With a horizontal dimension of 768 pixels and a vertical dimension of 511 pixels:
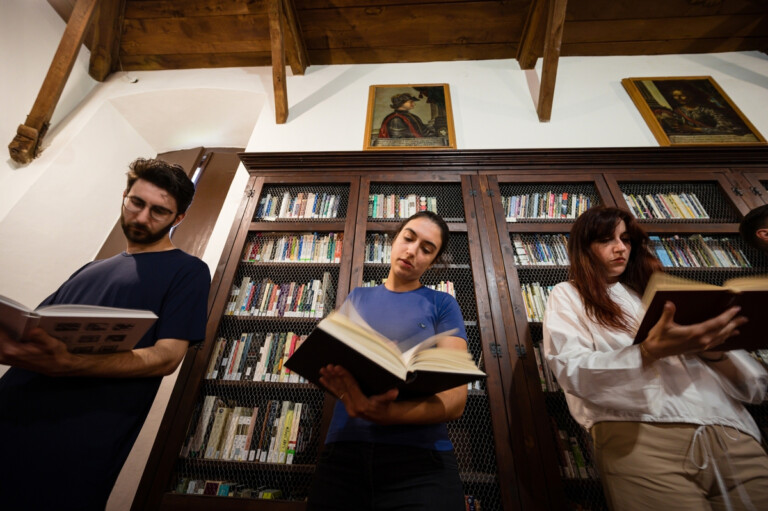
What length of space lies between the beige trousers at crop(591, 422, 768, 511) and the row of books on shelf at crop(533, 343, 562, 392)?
0.70m

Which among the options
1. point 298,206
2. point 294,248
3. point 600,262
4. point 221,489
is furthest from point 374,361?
point 298,206

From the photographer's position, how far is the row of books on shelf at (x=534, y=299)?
187 centimetres

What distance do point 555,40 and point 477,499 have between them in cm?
336

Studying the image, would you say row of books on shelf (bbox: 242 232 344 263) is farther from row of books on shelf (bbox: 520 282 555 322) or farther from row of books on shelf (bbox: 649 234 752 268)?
row of books on shelf (bbox: 649 234 752 268)

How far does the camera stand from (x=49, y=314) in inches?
29.4

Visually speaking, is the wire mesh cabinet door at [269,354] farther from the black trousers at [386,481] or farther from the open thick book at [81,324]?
the open thick book at [81,324]

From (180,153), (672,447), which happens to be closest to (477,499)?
(672,447)

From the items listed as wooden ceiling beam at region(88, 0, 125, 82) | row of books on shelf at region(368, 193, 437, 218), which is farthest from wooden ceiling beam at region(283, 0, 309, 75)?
row of books on shelf at region(368, 193, 437, 218)

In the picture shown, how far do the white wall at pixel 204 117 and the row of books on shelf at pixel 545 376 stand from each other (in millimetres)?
1741

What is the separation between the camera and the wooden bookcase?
4.96ft

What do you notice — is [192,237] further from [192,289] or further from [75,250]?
[192,289]

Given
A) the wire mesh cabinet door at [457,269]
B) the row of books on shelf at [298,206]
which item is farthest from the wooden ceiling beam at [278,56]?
the wire mesh cabinet door at [457,269]

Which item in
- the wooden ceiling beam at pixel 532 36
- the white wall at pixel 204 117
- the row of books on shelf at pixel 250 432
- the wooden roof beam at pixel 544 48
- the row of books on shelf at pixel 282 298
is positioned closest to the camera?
the row of books on shelf at pixel 250 432

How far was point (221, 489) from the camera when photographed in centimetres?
157
